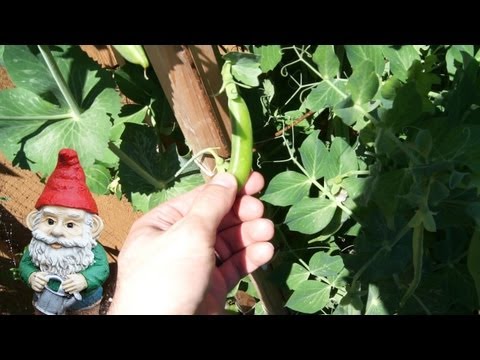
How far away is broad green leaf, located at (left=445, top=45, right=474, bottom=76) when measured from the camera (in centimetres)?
98

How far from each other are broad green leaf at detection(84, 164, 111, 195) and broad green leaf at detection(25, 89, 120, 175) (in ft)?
0.72

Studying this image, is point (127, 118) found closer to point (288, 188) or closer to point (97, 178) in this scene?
point (97, 178)

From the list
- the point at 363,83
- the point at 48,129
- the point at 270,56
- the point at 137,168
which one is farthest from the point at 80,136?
the point at 363,83

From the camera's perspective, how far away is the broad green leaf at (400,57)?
99cm

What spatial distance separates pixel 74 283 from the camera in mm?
1191

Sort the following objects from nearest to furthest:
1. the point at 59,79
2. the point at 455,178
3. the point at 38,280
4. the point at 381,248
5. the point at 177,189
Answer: the point at 455,178, the point at 59,79, the point at 381,248, the point at 177,189, the point at 38,280

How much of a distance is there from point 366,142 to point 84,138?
482 millimetres

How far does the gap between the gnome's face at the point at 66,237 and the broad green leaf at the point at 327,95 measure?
50cm

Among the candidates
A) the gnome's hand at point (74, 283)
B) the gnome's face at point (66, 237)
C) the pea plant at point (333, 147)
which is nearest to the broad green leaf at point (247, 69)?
the pea plant at point (333, 147)

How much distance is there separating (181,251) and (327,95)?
39 cm

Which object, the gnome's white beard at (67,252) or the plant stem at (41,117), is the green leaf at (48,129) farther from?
the gnome's white beard at (67,252)

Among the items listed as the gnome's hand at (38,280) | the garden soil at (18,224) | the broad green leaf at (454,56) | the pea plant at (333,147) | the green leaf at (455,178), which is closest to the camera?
the green leaf at (455,178)

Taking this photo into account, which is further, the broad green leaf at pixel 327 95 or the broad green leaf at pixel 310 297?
the broad green leaf at pixel 310 297

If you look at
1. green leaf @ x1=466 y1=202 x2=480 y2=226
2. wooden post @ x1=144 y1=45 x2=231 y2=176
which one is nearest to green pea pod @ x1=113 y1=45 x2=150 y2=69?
wooden post @ x1=144 y1=45 x2=231 y2=176
